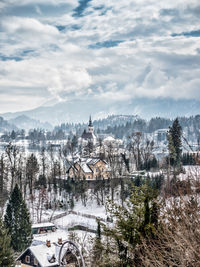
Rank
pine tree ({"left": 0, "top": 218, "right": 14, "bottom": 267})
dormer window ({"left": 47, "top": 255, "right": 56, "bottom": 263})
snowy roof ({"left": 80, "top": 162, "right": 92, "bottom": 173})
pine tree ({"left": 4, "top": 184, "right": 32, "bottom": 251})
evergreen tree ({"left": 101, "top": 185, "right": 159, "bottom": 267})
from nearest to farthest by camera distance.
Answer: evergreen tree ({"left": 101, "top": 185, "right": 159, "bottom": 267}) < pine tree ({"left": 0, "top": 218, "right": 14, "bottom": 267}) < dormer window ({"left": 47, "top": 255, "right": 56, "bottom": 263}) < pine tree ({"left": 4, "top": 184, "right": 32, "bottom": 251}) < snowy roof ({"left": 80, "top": 162, "right": 92, "bottom": 173})

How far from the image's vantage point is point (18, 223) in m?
30.9

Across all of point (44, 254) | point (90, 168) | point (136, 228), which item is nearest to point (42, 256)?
point (44, 254)

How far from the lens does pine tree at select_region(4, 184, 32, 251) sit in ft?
99.9

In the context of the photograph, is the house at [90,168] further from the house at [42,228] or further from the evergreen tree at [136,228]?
the evergreen tree at [136,228]

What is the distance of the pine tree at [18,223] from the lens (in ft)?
99.9

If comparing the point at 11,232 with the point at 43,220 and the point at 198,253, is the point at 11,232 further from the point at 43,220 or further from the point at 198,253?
the point at 198,253

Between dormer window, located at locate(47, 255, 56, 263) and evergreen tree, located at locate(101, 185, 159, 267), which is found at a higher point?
evergreen tree, located at locate(101, 185, 159, 267)

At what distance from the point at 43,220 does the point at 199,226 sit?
33.2 metres

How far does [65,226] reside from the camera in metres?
37.7

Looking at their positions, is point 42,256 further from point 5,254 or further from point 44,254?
point 5,254

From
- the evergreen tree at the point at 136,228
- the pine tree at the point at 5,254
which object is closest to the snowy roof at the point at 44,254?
the pine tree at the point at 5,254

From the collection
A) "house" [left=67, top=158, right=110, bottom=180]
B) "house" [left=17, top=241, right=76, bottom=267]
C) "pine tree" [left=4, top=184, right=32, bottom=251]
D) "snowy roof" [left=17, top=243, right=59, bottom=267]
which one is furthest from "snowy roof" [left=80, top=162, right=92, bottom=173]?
"snowy roof" [left=17, top=243, right=59, bottom=267]

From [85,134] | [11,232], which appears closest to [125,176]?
[11,232]

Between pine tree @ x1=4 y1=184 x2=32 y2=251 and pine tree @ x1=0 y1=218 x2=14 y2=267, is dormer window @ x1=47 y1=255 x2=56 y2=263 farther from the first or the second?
pine tree @ x1=4 y1=184 x2=32 y2=251
